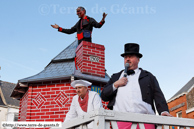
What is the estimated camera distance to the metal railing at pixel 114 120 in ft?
6.89

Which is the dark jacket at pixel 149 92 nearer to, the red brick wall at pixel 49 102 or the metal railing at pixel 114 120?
the metal railing at pixel 114 120

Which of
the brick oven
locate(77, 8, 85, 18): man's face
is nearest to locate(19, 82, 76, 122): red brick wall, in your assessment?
the brick oven

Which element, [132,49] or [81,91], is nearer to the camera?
[132,49]

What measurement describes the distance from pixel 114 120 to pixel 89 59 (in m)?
5.08

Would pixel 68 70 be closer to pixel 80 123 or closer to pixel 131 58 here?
pixel 131 58

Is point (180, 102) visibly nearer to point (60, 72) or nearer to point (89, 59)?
point (89, 59)

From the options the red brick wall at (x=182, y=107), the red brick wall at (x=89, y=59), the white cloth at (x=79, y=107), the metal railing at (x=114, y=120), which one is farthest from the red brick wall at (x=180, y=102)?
the metal railing at (x=114, y=120)

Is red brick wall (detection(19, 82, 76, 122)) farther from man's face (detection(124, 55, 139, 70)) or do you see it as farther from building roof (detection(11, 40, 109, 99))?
man's face (detection(124, 55, 139, 70))

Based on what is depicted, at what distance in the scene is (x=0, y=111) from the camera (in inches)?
869

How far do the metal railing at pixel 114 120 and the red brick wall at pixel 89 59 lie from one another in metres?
4.49

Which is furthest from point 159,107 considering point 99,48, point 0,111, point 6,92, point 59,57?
point 6,92

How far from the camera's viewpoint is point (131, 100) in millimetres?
2947

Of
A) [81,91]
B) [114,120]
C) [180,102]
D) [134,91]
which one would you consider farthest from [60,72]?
[180,102]

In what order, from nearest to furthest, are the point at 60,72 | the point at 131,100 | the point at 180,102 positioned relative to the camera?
the point at 131,100, the point at 60,72, the point at 180,102
